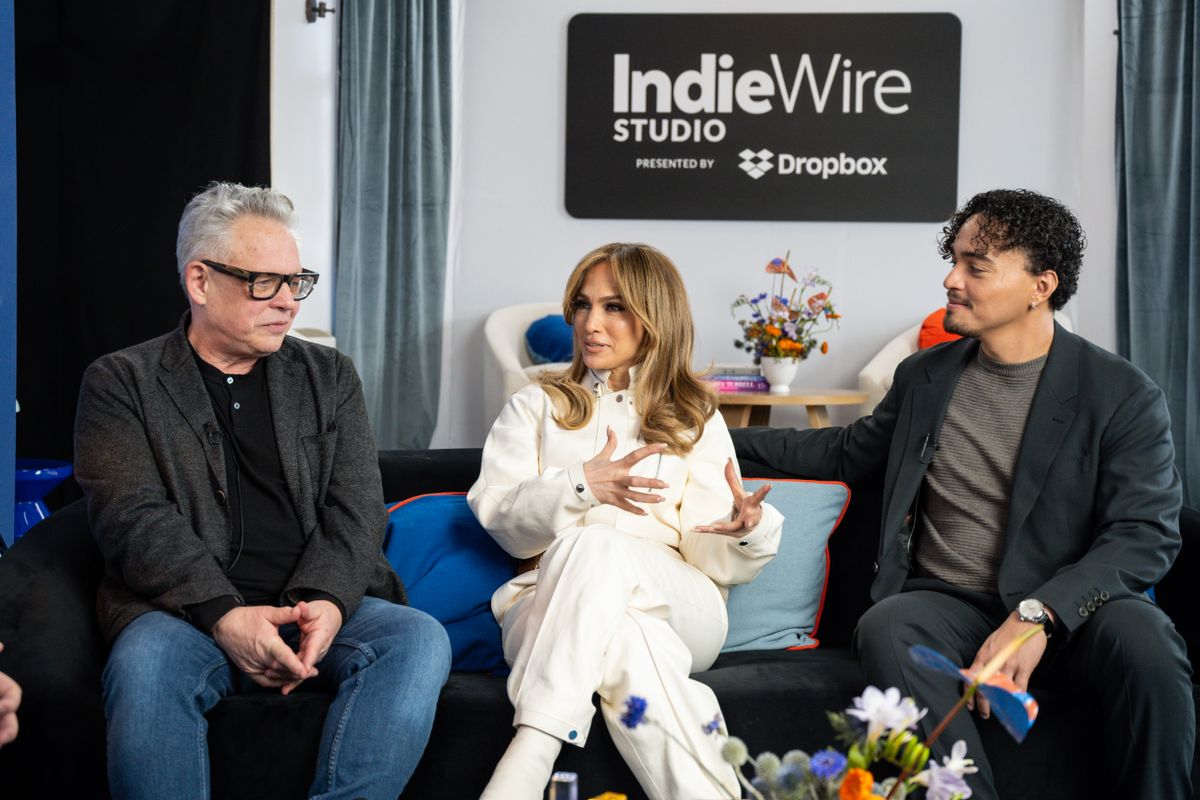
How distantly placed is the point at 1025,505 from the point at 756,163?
391 centimetres

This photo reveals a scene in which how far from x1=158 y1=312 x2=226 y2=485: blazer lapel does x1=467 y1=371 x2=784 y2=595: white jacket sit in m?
0.49

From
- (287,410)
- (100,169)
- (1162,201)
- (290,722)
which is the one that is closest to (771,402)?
(1162,201)

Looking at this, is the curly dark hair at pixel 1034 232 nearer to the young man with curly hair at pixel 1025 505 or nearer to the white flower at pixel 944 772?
the young man with curly hair at pixel 1025 505

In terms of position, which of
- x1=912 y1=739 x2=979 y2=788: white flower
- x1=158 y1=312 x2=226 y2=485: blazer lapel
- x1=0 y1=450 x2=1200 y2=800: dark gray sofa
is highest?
x1=158 y1=312 x2=226 y2=485: blazer lapel

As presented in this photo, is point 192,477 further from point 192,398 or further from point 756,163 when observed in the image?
point 756,163

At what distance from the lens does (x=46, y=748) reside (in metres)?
1.61

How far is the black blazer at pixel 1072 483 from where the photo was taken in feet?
6.33

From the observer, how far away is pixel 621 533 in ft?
6.38

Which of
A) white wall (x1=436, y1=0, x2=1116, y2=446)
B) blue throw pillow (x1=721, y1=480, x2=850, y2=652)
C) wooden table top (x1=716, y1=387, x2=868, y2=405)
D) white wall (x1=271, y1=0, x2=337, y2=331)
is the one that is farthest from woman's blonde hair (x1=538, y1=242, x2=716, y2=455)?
white wall (x1=436, y1=0, x2=1116, y2=446)

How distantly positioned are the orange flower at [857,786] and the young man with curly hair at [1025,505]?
0.90 m

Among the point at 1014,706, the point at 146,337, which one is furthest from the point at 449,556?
the point at 146,337

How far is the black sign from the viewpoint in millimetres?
5645

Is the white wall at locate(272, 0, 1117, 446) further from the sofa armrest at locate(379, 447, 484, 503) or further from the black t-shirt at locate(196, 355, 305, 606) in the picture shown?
the black t-shirt at locate(196, 355, 305, 606)

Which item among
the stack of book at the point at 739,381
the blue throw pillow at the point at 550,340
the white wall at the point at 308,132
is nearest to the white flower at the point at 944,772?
the stack of book at the point at 739,381
